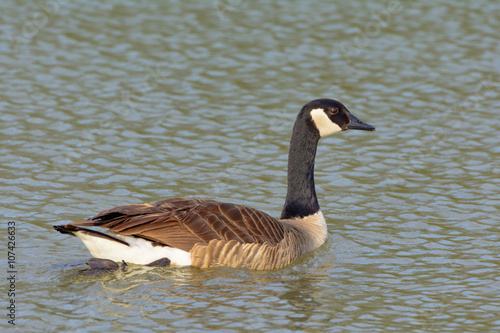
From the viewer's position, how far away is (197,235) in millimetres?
10375

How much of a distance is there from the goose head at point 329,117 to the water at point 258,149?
1.56m

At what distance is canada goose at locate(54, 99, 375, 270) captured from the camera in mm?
9953

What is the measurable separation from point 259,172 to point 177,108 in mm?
3342

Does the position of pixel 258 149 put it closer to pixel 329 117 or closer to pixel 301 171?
pixel 301 171

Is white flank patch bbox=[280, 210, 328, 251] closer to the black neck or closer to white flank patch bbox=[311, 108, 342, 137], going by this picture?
the black neck

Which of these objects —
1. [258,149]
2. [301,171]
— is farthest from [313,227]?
[258,149]

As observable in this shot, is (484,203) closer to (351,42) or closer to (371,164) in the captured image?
(371,164)

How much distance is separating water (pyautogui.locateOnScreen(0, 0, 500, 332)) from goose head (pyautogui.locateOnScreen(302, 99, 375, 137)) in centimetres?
156

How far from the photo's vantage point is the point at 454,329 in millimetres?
9031

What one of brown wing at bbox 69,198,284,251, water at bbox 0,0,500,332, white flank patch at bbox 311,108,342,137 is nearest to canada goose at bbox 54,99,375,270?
brown wing at bbox 69,198,284,251

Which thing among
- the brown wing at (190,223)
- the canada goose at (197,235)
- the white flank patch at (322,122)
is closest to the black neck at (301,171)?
the white flank patch at (322,122)

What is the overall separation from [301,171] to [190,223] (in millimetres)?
2377

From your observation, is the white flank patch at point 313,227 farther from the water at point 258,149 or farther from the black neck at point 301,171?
the water at point 258,149

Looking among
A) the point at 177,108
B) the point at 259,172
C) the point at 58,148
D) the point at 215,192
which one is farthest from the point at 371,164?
the point at 58,148
